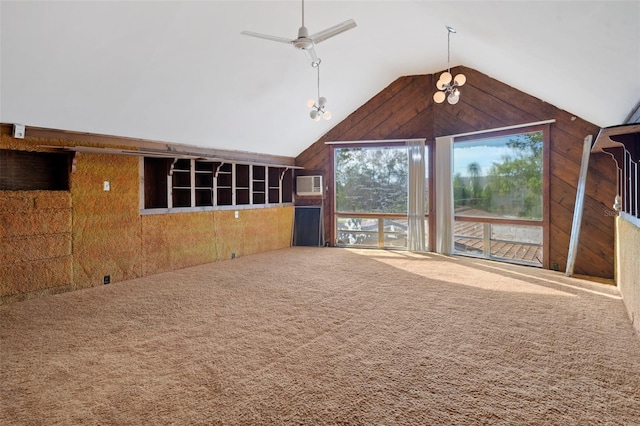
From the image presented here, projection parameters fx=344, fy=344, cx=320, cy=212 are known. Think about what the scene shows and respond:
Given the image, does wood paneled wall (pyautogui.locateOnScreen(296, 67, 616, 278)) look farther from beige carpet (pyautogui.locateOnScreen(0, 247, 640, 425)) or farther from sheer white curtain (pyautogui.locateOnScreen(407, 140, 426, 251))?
beige carpet (pyautogui.locateOnScreen(0, 247, 640, 425))

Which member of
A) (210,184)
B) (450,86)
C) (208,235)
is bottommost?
(208,235)

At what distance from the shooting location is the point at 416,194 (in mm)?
6988

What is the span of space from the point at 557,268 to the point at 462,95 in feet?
11.1

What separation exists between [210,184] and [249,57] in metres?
2.63

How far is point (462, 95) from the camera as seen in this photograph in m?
6.39

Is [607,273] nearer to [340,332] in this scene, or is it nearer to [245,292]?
[340,332]

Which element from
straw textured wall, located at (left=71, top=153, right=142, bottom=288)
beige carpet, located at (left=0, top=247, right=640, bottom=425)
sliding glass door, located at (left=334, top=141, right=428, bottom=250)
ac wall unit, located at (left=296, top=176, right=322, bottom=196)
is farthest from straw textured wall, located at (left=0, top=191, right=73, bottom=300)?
sliding glass door, located at (left=334, top=141, right=428, bottom=250)

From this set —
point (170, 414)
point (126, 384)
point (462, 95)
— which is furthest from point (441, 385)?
point (462, 95)

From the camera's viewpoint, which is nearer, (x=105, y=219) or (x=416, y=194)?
(x=105, y=219)

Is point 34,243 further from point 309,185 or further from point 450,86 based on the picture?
point 450,86

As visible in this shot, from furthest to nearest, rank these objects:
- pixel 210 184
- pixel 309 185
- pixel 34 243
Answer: pixel 309 185
pixel 210 184
pixel 34 243

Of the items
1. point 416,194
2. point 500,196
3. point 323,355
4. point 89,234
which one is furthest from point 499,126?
point 89,234

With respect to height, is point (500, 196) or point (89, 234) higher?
point (500, 196)

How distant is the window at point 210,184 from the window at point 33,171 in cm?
116
